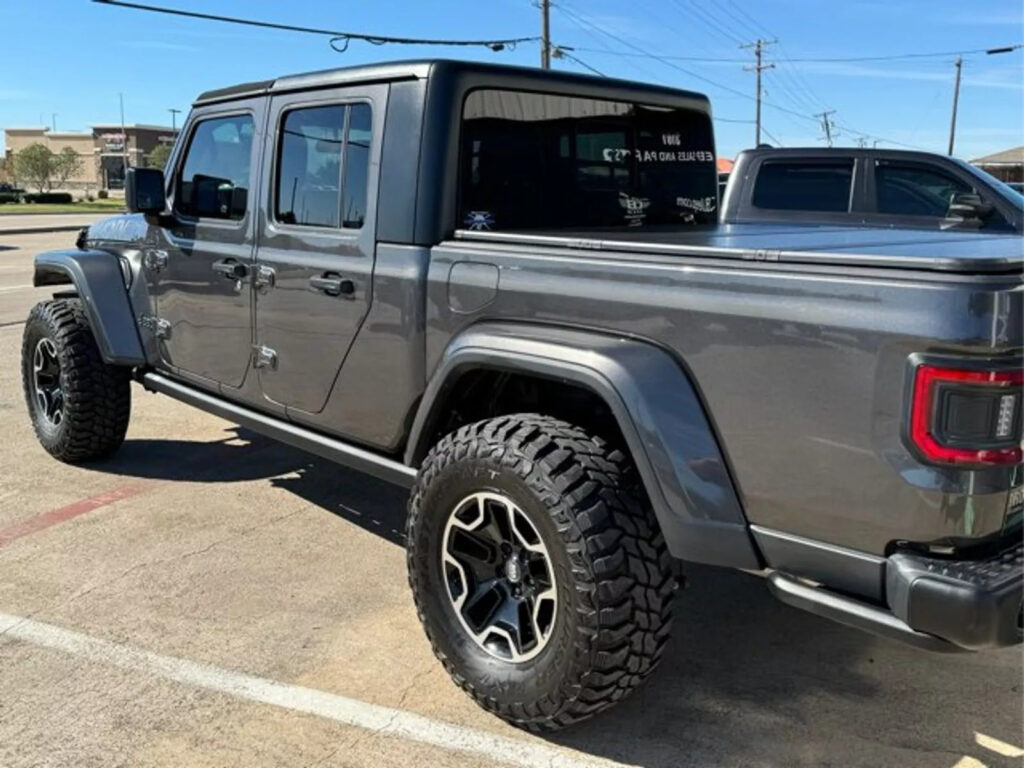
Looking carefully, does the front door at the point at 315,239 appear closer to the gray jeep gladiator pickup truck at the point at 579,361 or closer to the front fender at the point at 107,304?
the gray jeep gladiator pickup truck at the point at 579,361

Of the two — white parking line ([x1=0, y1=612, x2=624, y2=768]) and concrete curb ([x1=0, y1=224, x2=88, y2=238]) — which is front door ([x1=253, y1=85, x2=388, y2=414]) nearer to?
white parking line ([x1=0, y1=612, x2=624, y2=768])

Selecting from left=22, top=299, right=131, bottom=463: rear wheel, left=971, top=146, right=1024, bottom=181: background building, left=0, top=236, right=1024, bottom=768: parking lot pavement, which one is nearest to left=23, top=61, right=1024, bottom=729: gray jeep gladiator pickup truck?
left=0, top=236, right=1024, bottom=768: parking lot pavement

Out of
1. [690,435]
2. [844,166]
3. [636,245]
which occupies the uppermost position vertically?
[844,166]

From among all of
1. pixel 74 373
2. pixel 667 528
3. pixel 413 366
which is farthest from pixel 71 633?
pixel 667 528

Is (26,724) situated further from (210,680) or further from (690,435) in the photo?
(690,435)

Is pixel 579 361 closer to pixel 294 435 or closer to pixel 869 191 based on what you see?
pixel 294 435

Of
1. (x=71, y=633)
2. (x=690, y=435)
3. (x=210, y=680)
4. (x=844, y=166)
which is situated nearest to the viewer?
(x=690, y=435)

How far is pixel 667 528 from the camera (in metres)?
2.48

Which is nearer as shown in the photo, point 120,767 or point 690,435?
point 690,435

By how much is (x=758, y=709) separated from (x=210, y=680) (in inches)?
69.2

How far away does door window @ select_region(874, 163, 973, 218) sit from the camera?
23.0 ft

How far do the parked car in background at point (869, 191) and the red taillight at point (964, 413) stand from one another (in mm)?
4830

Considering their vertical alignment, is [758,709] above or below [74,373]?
below


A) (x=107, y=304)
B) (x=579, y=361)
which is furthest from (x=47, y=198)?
(x=579, y=361)
